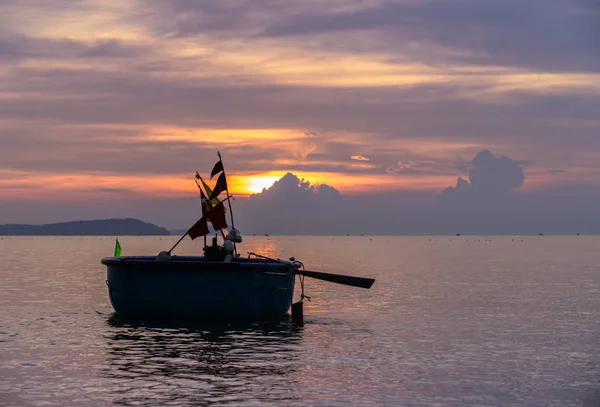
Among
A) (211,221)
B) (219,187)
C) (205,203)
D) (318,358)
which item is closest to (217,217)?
(211,221)

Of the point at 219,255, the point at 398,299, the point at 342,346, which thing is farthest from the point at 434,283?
the point at 342,346

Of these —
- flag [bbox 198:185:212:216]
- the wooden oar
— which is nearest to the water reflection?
the wooden oar

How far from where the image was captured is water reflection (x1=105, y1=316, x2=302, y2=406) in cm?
2111

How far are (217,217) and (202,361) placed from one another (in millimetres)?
12913

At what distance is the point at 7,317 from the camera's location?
39188mm

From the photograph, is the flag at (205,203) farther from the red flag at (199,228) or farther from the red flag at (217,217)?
the red flag at (199,228)

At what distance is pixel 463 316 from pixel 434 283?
30.2 metres

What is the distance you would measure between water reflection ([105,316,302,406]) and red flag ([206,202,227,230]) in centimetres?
473

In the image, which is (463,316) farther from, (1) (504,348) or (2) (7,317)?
(2) (7,317)

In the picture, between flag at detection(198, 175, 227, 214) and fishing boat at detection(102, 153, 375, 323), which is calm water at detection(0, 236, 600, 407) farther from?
flag at detection(198, 175, 227, 214)

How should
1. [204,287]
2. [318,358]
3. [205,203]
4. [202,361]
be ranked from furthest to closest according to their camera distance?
[205,203]
[204,287]
[318,358]
[202,361]

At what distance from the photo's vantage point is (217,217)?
38.7m

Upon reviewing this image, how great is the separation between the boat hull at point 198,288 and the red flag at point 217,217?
11.6 feet

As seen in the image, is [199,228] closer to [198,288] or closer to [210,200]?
[210,200]
